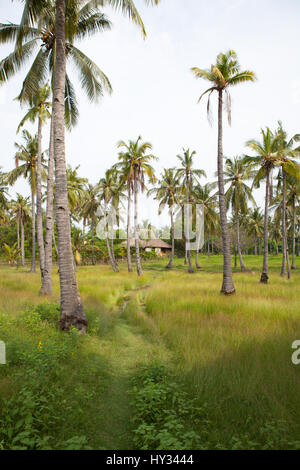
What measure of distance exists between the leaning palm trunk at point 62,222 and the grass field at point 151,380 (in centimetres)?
51

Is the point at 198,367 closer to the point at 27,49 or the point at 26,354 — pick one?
the point at 26,354

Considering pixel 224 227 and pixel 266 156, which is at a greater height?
pixel 266 156

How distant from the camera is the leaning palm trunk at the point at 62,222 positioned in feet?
21.8

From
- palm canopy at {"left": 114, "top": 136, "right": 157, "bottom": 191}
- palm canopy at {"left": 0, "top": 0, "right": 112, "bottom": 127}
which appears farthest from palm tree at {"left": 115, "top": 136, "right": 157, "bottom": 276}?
palm canopy at {"left": 0, "top": 0, "right": 112, "bottom": 127}

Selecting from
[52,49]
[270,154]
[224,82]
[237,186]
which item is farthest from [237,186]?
[52,49]

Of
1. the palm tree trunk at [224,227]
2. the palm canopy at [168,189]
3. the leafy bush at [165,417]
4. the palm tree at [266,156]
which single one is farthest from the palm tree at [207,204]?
the leafy bush at [165,417]

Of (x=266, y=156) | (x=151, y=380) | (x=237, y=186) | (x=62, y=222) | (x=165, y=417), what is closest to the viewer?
(x=165, y=417)

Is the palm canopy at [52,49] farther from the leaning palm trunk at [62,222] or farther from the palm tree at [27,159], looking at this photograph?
the palm tree at [27,159]

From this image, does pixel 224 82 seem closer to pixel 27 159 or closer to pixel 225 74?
pixel 225 74

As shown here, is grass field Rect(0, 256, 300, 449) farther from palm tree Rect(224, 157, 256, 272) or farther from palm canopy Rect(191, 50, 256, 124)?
palm tree Rect(224, 157, 256, 272)

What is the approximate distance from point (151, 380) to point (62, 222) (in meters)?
4.72

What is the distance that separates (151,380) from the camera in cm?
420

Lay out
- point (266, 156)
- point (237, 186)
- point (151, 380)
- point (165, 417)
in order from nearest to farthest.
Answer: point (165, 417) < point (151, 380) < point (266, 156) < point (237, 186)

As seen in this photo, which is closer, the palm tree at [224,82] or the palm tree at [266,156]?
the palm tree at [224,82]
